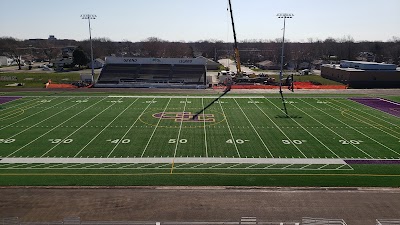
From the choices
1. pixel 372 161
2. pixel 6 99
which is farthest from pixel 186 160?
pixel 6 99

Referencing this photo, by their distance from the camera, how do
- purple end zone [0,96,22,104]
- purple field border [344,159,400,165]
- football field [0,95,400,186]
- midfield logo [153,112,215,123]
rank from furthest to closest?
purple end zone [0,96,22,104] → midfield logo [153,112,215,123] → purple field border [344,159,400,165] → football field [0,95,400,186]

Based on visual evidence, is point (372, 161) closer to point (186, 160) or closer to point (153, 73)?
point (186, 160)

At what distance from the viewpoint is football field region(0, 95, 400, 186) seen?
23016 millimetres

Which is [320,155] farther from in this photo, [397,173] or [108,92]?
[108,92]

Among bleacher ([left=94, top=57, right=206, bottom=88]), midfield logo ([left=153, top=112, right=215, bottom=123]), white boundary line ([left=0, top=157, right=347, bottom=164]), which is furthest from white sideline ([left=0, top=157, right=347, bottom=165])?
bleacher ([left=94, top=57, right=206, bottom=88])

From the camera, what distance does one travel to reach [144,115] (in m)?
37.2

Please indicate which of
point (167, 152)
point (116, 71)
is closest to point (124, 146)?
point (167, 152)

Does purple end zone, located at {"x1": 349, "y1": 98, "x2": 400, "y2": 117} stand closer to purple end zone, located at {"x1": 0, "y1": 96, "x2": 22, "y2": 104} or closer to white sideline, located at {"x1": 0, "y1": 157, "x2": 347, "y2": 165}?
white sideline, located at {"x1": 0, "y1": 157, "x2": 347, "y2": 165}

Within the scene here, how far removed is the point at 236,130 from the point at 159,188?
1342 centimetres

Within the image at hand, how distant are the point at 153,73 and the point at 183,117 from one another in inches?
1370

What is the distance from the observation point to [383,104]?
146ft

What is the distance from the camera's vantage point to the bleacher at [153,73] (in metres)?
63.3

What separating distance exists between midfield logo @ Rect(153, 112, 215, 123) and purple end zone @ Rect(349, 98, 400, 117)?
20709 millimetres

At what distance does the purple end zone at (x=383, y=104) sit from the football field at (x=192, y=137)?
0.51m
